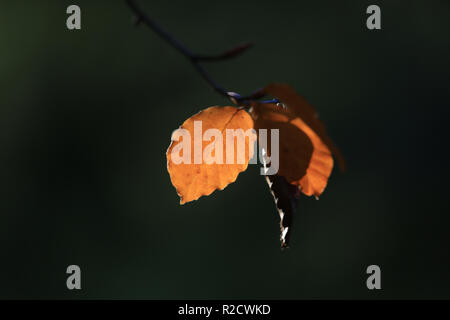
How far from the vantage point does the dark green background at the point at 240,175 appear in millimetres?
3271

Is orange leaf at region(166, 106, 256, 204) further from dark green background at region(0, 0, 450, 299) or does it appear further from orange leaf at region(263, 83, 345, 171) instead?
dark green background at region(0, 0, 450, 299)

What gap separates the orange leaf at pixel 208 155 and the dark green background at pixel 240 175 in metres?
2.64

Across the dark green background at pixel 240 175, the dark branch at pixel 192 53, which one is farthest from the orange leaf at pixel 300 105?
the dark green background at pixel 240 175

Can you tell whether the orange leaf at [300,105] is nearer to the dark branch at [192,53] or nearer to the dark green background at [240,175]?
the dark branch at [192,53]

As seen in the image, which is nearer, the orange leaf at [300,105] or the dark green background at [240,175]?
the orange leaf at [300,105]

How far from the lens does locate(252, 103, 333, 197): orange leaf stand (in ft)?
1.60

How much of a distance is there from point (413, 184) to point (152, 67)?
6.74 ft

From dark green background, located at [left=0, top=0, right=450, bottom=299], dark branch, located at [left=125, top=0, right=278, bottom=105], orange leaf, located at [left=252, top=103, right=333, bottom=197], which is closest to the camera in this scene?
dark branch, located at [left=125, top=0, right=278, bottom=105]

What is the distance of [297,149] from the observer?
503 mm

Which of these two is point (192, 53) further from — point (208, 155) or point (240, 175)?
point (240, 175)

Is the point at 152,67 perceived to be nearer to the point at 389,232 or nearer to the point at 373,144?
the point at 373,144

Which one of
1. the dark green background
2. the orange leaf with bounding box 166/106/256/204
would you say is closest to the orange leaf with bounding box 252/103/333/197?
the orange leaf with bounding box 166/106/256/204

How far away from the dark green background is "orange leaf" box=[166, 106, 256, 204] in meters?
2.64

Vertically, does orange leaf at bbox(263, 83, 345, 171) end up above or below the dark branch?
below
